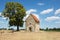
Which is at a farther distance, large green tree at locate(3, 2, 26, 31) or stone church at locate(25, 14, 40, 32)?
stone church at locate(25, 14, 40, 32)

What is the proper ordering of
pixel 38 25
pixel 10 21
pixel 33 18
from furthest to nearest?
1. pixel 38 25
2. pixel 33 18
3. pixel 10 21

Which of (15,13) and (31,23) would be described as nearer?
(15,13)

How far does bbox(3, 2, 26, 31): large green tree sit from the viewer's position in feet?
212

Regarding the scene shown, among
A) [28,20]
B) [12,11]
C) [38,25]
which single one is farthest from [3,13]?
[38,25]

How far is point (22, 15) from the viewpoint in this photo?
65.1m

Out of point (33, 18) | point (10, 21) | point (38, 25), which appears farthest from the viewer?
point (38, 25)

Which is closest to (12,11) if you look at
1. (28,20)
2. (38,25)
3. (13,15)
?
(13,15)

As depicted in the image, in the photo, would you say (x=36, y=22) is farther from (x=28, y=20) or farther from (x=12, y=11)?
(x=12, y=11)

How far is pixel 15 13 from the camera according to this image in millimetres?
65125

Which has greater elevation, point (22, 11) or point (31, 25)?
point (22, 11)

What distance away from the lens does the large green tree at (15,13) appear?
6462 cm

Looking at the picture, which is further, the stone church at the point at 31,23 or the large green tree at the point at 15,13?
the stone church at the point at 31,23

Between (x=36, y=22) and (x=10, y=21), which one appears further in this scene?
(x=36, y=22)

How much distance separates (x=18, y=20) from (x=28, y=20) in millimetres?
7021
